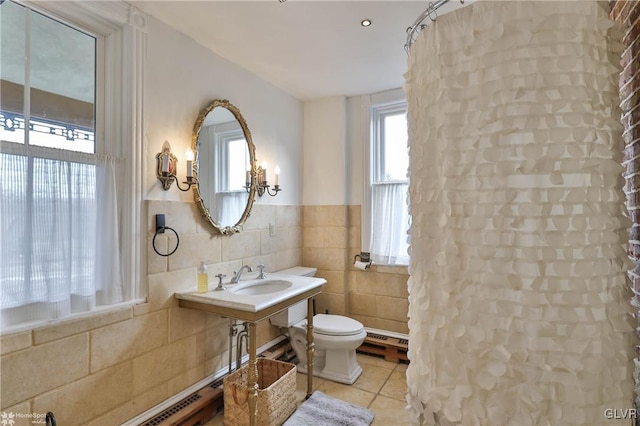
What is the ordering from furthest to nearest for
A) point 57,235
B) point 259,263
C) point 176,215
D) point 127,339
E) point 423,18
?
point 259,263 < point 176,215 < point 127,339 < point 57,235 < point 423,18

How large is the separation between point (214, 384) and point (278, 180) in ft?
5.62

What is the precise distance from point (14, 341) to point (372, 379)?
2.21 meters

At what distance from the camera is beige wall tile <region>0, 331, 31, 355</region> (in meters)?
1.24

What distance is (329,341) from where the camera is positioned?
235 cm

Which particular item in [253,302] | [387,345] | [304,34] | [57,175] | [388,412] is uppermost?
[304,34]

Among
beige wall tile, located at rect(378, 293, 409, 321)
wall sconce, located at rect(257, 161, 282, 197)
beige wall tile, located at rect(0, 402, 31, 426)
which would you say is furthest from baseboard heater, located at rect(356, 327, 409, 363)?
beige wall tile, located at rect(0, 402, 31, 426)

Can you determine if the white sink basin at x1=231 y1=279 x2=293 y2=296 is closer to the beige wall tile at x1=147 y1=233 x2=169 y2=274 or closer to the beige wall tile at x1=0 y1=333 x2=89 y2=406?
the beige wall tile at x1=147 y1=233 x2=169 y2=274

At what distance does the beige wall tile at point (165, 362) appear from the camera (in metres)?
1.71

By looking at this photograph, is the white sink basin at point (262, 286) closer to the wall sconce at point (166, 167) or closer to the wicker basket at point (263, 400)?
the wicker basket at point (263, 400)

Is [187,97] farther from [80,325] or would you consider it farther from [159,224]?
[80,325]

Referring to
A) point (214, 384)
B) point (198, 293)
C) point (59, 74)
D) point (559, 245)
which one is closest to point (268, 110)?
point (59, 74)

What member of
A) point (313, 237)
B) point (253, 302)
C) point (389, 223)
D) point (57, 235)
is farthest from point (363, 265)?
point (57, 235)

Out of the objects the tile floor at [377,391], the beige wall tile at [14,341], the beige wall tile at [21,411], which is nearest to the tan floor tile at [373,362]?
the tile floor at [377,391]

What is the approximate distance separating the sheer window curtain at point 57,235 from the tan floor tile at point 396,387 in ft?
6.29
